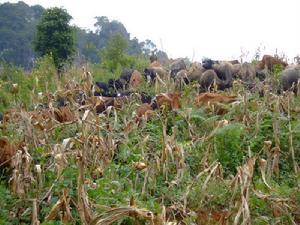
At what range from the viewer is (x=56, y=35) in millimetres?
16797

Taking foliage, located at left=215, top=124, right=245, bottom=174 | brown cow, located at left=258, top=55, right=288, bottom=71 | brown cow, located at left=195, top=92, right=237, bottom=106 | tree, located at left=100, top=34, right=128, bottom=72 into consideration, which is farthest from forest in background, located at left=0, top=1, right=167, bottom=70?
foliage, located at left=215, top=124, right=245, bottom=174

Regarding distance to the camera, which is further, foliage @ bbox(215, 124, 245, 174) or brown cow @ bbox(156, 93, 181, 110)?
brown cow @ bbox(156, 93, 181, 110)

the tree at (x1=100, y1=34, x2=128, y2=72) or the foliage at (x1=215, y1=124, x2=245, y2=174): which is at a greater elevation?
the tree at (x1=100, y1=34, x2=128, y2=72)

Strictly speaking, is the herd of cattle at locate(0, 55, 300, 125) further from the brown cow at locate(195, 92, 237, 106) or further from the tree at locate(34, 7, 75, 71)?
the tree at locate(34, 7, 75, 71)

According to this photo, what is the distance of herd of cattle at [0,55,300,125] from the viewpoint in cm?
518

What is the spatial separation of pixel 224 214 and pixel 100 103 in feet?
8.21

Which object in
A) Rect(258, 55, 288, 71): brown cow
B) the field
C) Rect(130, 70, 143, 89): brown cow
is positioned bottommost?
the field

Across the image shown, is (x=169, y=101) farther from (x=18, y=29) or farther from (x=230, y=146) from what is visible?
(x=18, y=29)

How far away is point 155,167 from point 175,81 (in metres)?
3.20

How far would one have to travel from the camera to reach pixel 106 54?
39.5 feet

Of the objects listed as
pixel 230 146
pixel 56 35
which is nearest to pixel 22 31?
pixel 56 35

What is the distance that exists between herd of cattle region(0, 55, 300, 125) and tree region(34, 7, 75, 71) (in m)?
9.04

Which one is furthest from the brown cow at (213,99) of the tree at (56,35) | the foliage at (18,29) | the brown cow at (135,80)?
the foliage at (18,29)

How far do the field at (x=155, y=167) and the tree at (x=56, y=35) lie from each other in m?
12.1
